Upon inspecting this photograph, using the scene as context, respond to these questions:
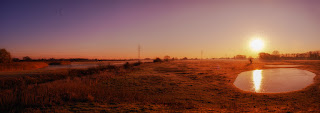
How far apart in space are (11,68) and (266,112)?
40542mm

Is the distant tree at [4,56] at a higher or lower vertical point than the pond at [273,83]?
higher

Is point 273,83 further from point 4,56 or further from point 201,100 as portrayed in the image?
point 4,56

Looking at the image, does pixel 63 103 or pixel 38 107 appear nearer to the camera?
pixel 38 107

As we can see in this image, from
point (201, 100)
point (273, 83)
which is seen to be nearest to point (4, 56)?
point (201, 100)

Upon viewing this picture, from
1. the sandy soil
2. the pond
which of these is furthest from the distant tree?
the pond

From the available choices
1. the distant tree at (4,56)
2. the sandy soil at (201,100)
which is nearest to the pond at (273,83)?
the sandy soil at (201,100)

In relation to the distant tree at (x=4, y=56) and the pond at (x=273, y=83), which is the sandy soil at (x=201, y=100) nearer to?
the pond at (x=273, y=83)

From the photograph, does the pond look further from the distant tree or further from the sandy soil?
the distant tree

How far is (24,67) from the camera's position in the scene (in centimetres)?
3284

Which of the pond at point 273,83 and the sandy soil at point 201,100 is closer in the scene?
the sandy soil at point 201,100

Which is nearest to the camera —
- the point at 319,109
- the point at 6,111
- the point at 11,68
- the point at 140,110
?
the point at 6,111

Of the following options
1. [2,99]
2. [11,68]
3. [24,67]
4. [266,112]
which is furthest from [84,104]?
[24,67]

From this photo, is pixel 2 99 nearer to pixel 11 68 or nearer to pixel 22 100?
pixel 22 100

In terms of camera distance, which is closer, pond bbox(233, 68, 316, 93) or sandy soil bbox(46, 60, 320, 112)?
sandy soil bbox(46, 60, 320, 112)
